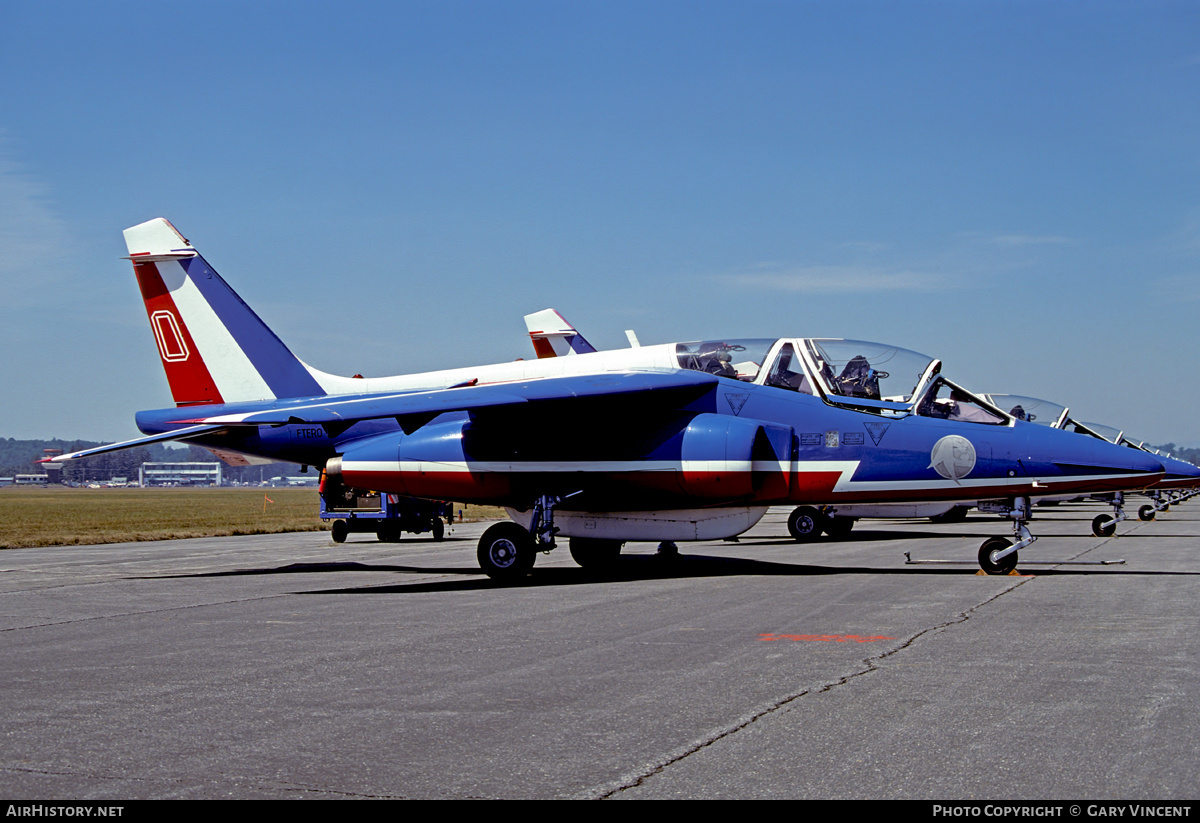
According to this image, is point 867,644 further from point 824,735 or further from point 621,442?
point 621,442

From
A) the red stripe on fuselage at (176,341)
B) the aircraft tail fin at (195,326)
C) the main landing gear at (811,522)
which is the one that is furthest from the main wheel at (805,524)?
the red stripe on fuselage at (176,341)

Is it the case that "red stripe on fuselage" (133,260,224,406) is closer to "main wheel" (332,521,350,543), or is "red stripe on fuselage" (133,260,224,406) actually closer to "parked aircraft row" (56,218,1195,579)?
"parked aircraft row" (56,218,1195,579)

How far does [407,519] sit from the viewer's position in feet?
85.5

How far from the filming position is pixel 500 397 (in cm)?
1355

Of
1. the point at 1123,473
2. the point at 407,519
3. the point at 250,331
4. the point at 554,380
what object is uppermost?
the point at 250,331

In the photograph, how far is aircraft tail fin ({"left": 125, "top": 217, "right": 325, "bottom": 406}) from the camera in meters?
17.6

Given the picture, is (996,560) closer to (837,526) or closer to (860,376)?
(860,376)

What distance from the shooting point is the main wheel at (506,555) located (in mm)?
13727

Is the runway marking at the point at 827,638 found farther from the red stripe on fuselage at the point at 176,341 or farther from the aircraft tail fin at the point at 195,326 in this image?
the red stripe on fuselage at the point at 176,341

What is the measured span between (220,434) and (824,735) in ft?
45.2

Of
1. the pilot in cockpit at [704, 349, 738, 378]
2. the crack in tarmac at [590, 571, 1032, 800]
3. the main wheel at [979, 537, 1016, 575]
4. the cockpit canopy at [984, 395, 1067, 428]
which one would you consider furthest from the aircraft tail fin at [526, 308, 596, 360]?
Result: the crack in tarmac at [590, 571, 1032, 800]

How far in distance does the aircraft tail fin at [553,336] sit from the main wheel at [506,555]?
15344 millimetres

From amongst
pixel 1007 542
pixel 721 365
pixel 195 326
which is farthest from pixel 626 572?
pixel 195 326
